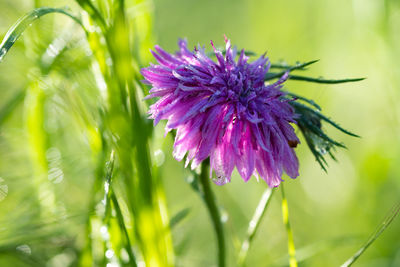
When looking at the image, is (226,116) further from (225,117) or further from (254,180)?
(254,180)

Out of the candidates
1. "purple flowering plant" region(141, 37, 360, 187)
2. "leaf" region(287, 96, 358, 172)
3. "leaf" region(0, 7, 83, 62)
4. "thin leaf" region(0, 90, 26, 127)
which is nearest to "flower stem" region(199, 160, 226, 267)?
"purple flowering plant" region(141, 37, 360, 187)

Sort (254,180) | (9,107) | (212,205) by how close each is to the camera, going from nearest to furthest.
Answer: (212,205) → (9,107) → (254,180)

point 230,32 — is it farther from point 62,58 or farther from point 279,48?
point 62,58

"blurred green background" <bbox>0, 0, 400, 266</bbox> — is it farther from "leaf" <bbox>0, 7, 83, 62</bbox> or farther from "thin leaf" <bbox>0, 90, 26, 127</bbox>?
"leaf" <bbox>0, 7, 83, 62</bbox>

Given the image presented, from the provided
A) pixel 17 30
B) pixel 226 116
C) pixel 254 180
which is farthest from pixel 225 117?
pixel 254 180

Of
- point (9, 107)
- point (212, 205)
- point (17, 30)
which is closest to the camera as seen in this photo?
point (17, 30)

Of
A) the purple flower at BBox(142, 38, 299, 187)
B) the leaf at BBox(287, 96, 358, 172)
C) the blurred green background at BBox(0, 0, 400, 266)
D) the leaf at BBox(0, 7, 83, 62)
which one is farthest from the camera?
the blurred green background at BBox(0, 0, 400, 266)
